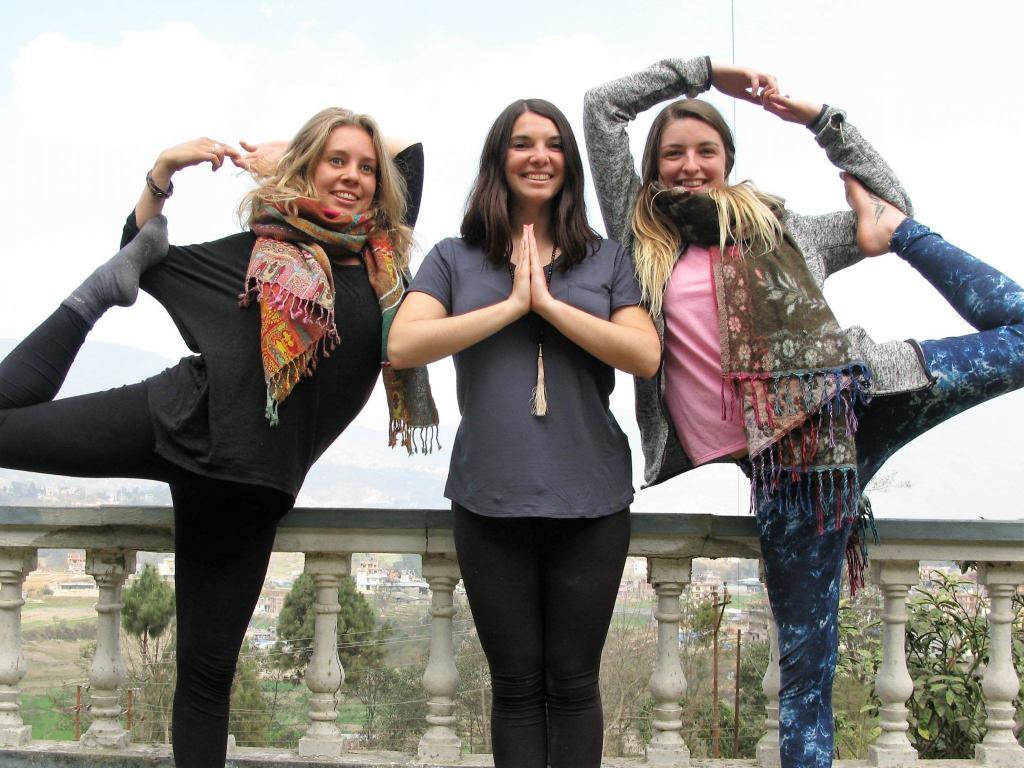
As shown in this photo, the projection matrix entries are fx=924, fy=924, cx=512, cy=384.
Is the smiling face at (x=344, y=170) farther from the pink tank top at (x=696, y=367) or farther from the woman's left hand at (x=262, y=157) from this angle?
the pink tank top at (x=696, y=367)

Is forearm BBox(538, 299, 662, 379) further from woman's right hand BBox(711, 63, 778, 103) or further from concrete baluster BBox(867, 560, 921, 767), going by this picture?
concrete baluster BBox(867, 560, 921, 767)

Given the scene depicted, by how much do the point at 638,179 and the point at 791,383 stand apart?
0.68m

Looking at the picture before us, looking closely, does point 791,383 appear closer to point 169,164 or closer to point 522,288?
point 522,288

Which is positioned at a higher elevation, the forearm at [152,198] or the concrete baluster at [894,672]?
the forearm at [152,198]

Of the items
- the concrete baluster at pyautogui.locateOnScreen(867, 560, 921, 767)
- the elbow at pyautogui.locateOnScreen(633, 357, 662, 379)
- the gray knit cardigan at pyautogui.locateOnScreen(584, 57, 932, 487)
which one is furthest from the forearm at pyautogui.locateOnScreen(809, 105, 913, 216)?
the concrete baluster at pyautogui.locateOnScreen(867, 560, 921, 767)

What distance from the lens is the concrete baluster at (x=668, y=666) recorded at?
2555mm

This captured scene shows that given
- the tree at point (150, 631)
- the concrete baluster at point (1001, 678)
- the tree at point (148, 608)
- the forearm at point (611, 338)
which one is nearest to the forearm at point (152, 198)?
the forearm at point (611, 338)

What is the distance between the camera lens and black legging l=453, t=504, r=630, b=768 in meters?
2.01

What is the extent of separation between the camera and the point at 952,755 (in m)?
3.73

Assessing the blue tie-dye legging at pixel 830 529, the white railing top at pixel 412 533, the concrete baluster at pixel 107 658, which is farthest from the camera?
the concrete baluster at pixel 107 658

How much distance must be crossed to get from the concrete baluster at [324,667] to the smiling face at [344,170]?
1016 millimetres

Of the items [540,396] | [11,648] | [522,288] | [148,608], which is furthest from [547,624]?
[148,608]

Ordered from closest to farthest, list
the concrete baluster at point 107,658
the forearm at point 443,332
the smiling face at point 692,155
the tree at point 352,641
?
the forearm at point 443,332
the smiling face at point 692,155
the concrete baluster at point 107,658
the tree at point 352,641

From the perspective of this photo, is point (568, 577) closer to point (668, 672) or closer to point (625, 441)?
point (625, 441)
